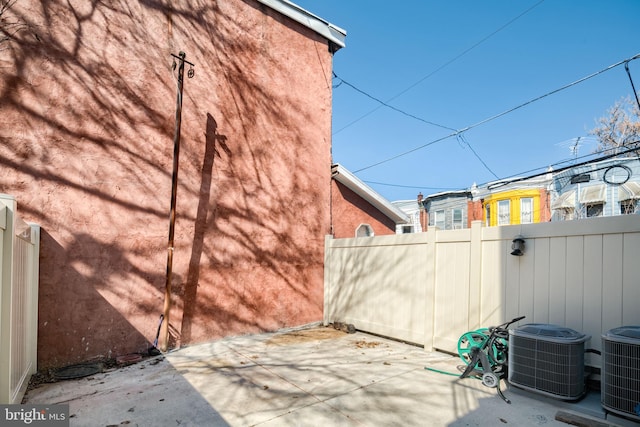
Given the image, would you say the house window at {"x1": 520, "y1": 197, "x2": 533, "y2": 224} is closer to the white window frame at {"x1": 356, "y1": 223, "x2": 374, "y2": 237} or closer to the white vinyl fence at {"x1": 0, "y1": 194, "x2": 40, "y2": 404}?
the white window frame at {"x1": 356, "y1": 223, "x2": 374, "y2": 237}

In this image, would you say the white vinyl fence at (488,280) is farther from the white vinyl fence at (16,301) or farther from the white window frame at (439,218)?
the white window frame at (439,218)

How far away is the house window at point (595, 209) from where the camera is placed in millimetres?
16016

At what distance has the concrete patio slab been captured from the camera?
308 cm

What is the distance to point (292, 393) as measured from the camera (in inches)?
144

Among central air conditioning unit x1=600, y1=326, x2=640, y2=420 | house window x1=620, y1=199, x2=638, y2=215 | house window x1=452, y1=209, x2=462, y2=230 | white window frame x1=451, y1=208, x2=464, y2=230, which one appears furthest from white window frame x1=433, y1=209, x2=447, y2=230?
central air conditioning unit x1=600, y1=326, x2=640, y2=420

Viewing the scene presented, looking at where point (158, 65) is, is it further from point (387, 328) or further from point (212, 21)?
point (387, 328)

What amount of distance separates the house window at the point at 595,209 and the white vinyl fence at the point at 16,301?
825 inches

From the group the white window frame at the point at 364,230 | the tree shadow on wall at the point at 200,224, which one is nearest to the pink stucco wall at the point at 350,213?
the white window frame at the point at 364,230

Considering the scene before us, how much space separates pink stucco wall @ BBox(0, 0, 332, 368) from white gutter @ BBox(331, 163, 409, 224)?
1.73 ft

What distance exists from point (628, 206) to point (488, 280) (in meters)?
15.8

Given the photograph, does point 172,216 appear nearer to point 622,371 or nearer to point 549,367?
point 549,367

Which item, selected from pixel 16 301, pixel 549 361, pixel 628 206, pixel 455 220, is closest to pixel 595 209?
pixel 628 206

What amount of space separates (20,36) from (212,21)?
2995 millimetres

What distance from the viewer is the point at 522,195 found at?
19.5 m
